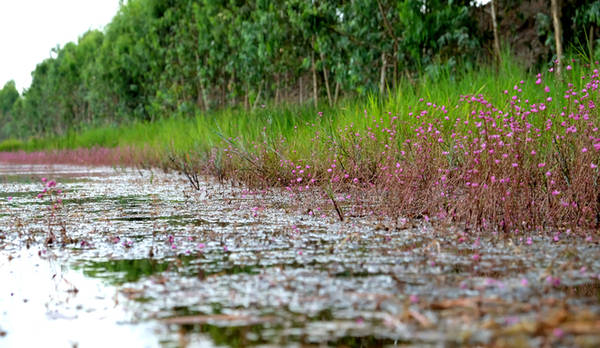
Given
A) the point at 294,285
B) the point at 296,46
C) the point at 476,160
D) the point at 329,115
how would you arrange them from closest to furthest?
the point at 294,285 → the point at 476,160 → the point at 329,115 → the point at 296,46

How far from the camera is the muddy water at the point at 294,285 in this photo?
191 cm

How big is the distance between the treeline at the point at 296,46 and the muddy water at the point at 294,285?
3.35 metres

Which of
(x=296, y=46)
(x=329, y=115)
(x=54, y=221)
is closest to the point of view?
(x=54, y=221)

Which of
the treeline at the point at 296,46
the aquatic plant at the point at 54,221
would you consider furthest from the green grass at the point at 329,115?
the aquatic plant at the point at 54,221

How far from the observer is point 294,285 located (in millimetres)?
2498

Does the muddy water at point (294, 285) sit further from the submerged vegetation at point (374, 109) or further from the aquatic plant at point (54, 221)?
the submerged vegetation at point (374, 109)

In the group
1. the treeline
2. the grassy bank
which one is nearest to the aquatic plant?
the grassy bank

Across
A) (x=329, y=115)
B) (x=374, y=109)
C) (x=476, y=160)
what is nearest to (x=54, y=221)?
(x=476, y=160)

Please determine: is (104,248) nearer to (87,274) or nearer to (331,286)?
(87,274)

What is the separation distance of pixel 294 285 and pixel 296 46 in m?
12.9

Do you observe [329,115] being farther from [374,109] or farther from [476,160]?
[476,160]

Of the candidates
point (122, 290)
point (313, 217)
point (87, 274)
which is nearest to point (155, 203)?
point (313, 217)

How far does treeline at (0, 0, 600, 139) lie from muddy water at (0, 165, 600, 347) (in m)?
3.35

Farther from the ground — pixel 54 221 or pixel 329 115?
pixel 329 115
